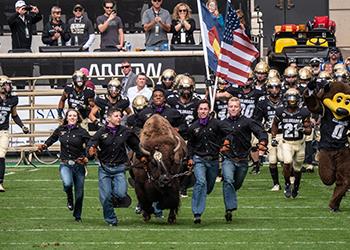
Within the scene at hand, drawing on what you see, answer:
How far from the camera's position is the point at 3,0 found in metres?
32.6

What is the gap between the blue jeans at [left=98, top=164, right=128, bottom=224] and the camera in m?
19.0

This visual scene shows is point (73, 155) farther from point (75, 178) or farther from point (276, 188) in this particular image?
point (276, 188)

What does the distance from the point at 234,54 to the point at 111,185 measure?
5047mm

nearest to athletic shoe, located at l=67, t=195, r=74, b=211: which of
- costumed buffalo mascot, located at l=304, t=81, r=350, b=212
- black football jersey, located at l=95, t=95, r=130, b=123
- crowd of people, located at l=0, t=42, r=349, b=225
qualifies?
crowd of people, located at l=0, t=42, r=349, b=225

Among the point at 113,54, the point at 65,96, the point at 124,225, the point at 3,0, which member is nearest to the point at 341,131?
the point at 124,225

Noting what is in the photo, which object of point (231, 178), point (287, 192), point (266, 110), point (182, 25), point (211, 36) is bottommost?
Result: point (287, 192)

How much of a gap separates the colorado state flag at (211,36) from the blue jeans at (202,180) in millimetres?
5561

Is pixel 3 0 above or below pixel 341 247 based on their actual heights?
above

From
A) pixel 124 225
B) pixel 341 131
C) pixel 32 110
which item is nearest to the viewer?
pixel 124 225

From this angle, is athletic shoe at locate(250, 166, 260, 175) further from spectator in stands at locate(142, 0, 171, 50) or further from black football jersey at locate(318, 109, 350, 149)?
black football jersey at locate(318, 109, 350, 149)

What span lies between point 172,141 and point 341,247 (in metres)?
3.43

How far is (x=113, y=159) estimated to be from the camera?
19.1 m

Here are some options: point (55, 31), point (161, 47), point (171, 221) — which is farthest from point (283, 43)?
point (171, 221)

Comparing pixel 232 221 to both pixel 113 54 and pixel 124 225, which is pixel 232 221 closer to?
pixel 124 225
